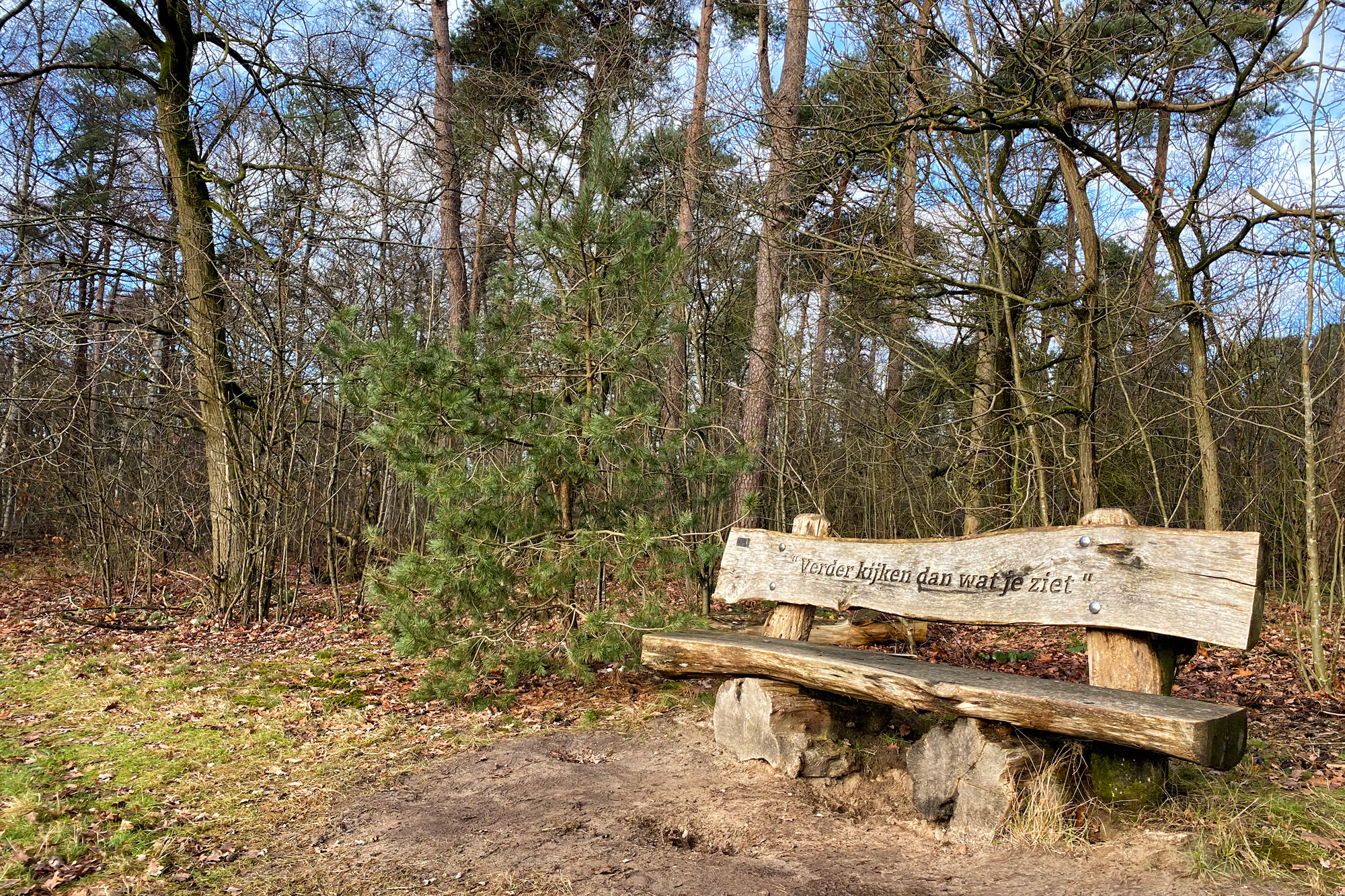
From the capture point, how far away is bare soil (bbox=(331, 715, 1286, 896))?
9.94ft

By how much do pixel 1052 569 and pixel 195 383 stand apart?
8.07m

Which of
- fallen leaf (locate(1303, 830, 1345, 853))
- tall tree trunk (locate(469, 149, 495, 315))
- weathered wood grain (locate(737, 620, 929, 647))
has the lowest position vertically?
fallen leaf (locate(1303, 830, 1345, 853))

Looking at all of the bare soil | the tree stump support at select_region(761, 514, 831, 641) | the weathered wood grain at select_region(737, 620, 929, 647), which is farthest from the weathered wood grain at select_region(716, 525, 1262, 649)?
the weathered wood grain at select_region(737, 620, 929, 647)

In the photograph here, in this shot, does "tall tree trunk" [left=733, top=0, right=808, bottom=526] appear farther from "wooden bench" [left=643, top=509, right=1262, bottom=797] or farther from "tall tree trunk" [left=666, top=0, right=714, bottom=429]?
"wooden bench" [left=643, top=509, right=1262, bottom=797]

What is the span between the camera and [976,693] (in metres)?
3.31

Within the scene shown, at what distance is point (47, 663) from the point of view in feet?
20.7

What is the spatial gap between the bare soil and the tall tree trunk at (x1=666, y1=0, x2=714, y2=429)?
129 inches

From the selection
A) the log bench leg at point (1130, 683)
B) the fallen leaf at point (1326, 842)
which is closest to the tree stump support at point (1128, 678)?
the log bench leg at point (1130, 683)

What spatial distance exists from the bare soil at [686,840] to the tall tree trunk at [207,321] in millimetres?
4494

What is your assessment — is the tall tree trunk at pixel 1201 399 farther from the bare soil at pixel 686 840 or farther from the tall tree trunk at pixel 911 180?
the bare soil at pixel 686 840

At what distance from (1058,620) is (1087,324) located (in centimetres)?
297

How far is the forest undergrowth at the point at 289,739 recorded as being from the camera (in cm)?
317

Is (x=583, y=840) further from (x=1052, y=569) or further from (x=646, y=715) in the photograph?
(x=1052, y=569)

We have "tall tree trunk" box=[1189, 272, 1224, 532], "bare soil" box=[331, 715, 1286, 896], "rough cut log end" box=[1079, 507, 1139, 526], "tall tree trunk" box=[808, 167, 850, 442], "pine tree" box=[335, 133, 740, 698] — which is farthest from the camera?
"tall tree trunk" box=[808, 167, 850, 442]
